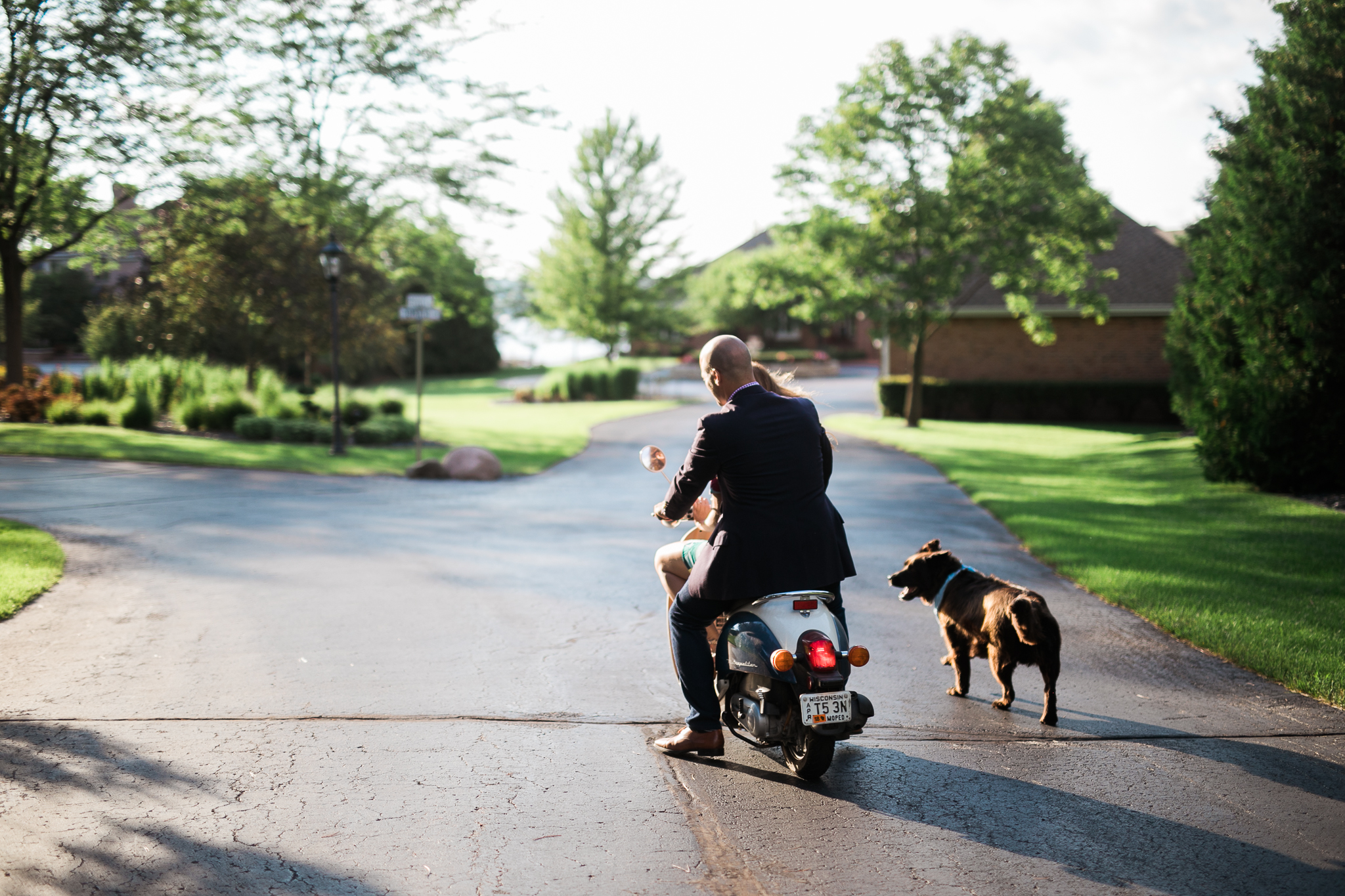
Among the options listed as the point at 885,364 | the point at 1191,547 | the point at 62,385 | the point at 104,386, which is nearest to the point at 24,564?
the point at 1191,547

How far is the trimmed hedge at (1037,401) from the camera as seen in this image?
104 feet

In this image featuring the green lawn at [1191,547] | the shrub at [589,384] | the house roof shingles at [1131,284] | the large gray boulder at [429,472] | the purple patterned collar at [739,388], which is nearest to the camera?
the purple patterned collar at [739,388]

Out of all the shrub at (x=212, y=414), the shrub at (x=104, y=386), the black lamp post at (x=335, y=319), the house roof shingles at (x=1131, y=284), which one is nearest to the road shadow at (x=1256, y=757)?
the black lamp post at (x=335, y=319)

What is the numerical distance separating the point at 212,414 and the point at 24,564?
13.8 meters

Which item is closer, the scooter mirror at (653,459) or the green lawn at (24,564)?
the scooter mirror at (653,459)

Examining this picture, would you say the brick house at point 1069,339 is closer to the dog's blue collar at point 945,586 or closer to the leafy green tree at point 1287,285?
the leafy green tree at point 1287,285

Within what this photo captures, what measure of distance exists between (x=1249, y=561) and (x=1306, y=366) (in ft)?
16.0

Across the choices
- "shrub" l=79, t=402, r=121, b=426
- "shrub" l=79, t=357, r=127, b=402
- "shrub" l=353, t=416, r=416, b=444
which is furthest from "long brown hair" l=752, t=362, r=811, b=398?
"shrub" l=79, t=357, r=127, b=402

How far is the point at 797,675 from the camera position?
429 cm

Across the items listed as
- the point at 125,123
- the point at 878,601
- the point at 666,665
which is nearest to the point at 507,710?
the point at 666,665

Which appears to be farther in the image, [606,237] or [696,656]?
[606,237]

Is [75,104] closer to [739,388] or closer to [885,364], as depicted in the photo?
[739,388]

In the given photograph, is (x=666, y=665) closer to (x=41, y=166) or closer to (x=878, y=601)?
(x=878, y=601)

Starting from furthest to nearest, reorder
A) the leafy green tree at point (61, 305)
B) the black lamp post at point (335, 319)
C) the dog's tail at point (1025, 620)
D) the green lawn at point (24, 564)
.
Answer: the leafy green tree at point (61, 305)
the black lamp post at point (335, 319)
the green lawn at point (24, 564)
the dog's tail at point (1025, 620)
